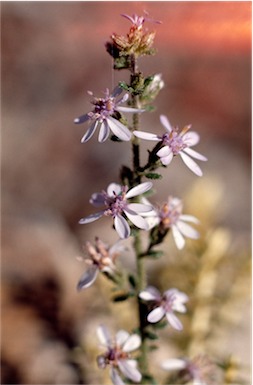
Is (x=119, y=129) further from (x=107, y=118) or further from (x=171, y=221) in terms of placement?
(x=171, y=221)

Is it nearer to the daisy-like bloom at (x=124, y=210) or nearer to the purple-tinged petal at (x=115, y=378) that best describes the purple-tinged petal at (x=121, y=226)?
the daisy-like bloom at (x=124, y=210)

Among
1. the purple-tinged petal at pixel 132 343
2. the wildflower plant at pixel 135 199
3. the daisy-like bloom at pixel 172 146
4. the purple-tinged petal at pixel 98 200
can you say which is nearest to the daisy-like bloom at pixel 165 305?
the wildflower plant at pixel 135 199

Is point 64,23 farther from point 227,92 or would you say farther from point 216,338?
point 216,338

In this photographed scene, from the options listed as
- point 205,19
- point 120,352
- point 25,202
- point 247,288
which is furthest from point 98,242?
point 25,202

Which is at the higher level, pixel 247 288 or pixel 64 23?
pixel 64 23

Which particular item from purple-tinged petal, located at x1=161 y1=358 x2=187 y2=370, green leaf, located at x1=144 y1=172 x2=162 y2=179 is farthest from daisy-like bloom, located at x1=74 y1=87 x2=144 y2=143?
purple-tinged petal, located at x1=161 y1=358 x2=187 y2=370

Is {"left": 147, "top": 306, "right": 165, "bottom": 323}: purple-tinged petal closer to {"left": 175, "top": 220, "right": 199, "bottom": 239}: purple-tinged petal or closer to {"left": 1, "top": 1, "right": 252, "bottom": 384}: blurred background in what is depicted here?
{"left": 175, "top": 220, "right": 199, "bottom": 239}: purple-tinged petal

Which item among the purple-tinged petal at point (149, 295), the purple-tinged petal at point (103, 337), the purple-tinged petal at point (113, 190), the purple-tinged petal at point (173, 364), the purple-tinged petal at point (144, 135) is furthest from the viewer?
the purple-tinged petal at point (173, 364)
